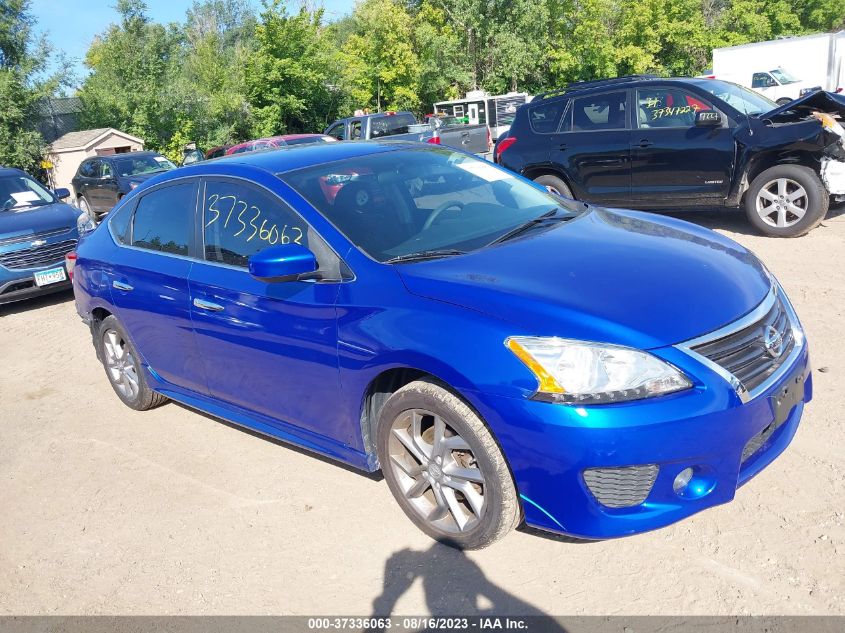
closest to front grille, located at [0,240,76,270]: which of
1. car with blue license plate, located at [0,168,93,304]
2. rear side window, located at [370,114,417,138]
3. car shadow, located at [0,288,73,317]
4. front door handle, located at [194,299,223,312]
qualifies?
car with blue license plate, located at [0,168,93,304]

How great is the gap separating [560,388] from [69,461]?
3.56 metres

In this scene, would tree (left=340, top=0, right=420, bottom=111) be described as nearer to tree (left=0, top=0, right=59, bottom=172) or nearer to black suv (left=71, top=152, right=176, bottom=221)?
tree (left=0, top=0, right=59, bottom=172)

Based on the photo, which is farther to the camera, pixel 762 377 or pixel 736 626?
pixel 762 377

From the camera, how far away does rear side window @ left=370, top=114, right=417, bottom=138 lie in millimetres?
18683

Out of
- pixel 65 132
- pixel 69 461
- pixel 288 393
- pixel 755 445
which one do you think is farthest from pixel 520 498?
pixel 65 132

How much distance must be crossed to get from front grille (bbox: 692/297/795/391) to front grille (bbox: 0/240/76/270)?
8705 millimetres

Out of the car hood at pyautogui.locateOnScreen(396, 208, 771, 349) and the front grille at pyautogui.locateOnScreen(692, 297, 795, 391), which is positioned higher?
the car hood at pyautogui.locateOnScreen(396, 208, 771, 349)

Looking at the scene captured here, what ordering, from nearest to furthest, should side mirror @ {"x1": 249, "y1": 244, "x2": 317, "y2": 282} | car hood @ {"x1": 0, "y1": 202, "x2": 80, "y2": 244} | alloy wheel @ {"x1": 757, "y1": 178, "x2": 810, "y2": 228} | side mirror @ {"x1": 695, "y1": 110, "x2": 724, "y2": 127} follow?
side mirror @ {"x1": 249, "y1": 244, "x2": 317, "y2": 282}, alloy wheel @ {"x1": 757, "y1": 178, "x2": 810, "y2": 228}, side mirror @ {"x1": 695, "y1": 110, "x2": 724, "y2": 127}, car hood @ {"x1": 0, "y1": 202, "x2": 80, "y2": 244}

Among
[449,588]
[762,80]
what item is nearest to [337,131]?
[762,80]

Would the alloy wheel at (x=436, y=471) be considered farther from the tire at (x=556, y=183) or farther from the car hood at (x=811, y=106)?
the tire at (x=556, y=183)

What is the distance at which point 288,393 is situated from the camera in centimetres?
372

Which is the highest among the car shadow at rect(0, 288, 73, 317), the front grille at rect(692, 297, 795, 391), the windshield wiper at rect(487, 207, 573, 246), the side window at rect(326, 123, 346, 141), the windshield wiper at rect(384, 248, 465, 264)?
the windshield wiper at rect(487, 207, 573, 246)

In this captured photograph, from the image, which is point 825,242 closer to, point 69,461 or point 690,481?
point 690,481

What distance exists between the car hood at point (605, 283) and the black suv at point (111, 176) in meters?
14.2
